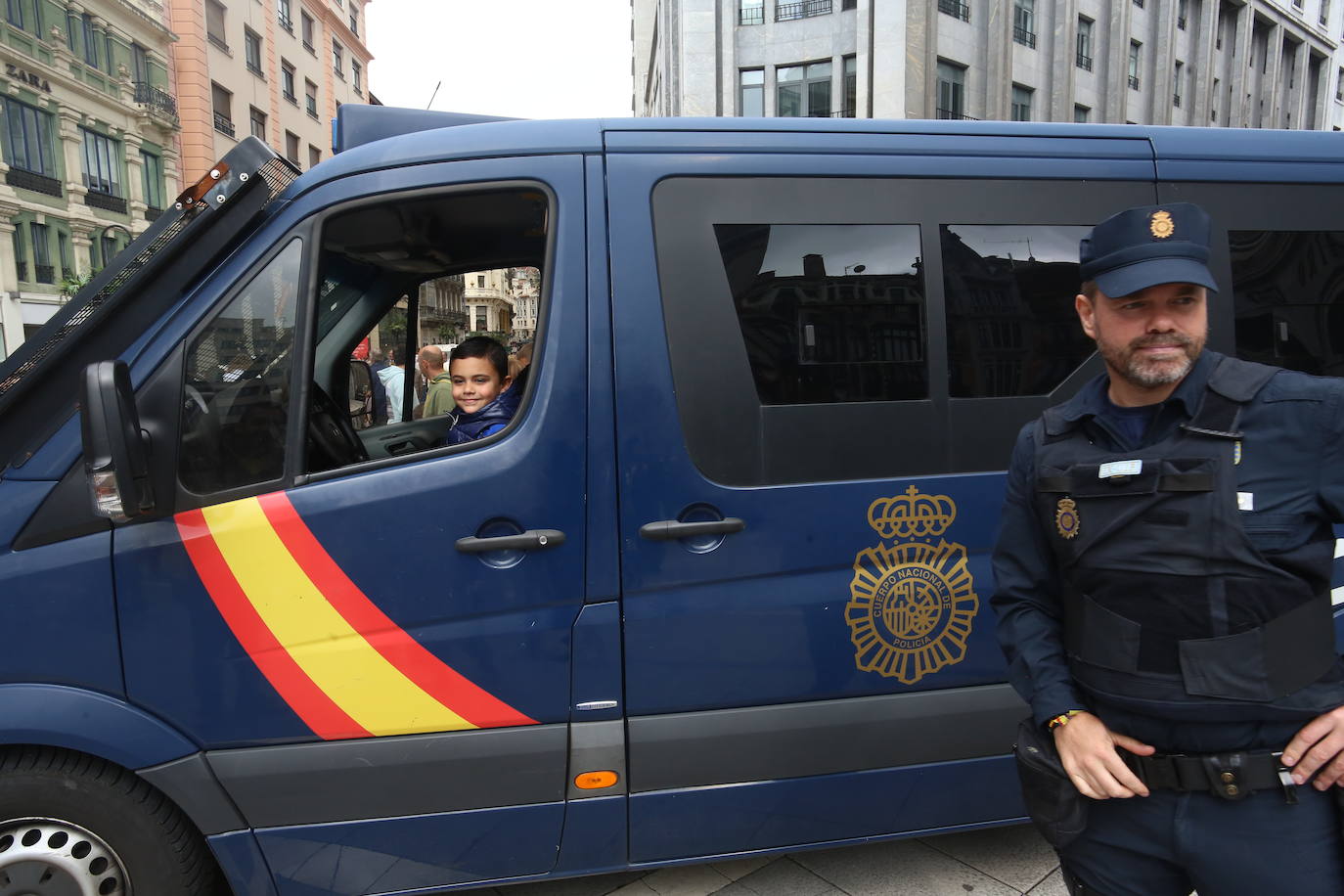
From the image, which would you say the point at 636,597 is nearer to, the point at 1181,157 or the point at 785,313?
the point at 785,313

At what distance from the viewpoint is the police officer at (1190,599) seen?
1215mm

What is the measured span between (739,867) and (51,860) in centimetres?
187

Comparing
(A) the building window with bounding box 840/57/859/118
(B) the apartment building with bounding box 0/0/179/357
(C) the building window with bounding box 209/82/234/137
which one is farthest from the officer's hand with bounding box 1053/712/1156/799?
(C) the building window with bounding box 209/82/234/137

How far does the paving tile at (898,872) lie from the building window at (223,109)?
119ft

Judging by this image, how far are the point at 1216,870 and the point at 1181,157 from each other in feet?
6.39

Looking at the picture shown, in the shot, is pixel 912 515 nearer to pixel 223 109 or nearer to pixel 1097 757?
pixel 1097 757

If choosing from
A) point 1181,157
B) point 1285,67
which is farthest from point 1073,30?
point 1181,157

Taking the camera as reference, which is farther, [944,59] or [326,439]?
[944,59]

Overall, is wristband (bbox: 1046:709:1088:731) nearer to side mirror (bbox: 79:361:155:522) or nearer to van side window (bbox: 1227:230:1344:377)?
van side window (bbox: 1227:230:1344:377)

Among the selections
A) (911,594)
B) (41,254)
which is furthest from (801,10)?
(911,594)

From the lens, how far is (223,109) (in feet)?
104

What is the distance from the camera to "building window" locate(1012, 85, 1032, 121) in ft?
84.2

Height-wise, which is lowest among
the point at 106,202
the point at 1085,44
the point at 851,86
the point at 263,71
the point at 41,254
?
the point at 41,254

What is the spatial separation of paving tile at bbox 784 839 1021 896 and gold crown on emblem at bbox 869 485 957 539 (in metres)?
1.16
